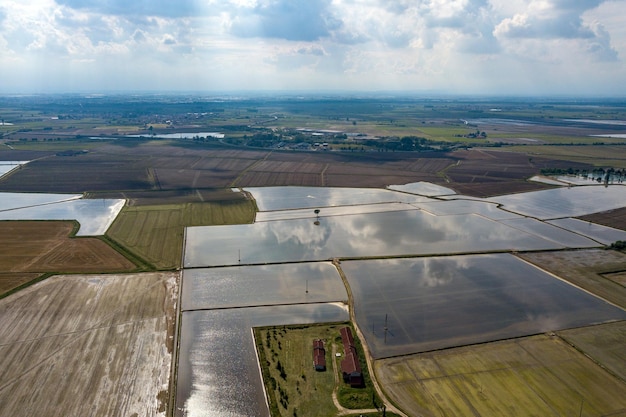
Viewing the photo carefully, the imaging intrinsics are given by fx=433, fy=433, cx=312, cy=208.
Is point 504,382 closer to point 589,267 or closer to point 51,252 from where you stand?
point 589,267

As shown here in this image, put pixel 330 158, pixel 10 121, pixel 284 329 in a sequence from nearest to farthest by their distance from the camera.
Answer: pixel 284 329 < pixel 330 158 < pixel 10 121

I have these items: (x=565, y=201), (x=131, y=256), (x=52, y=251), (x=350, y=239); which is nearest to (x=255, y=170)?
(x=350, y=239)

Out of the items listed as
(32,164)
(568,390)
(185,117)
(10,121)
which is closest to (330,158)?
(32,164)

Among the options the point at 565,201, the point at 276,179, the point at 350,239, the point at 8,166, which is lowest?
the point at 350,239

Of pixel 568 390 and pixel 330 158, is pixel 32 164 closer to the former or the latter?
pixel 330 158

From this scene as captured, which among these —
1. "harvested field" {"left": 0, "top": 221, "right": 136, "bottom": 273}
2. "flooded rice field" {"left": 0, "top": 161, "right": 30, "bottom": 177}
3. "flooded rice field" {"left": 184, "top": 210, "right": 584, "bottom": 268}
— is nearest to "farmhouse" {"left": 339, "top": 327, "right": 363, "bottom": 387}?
"flooded rice field" {"left": 184, "top": 210, "right": 584, "bottom": 268}
